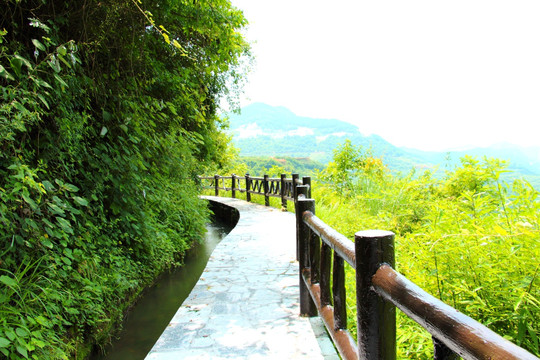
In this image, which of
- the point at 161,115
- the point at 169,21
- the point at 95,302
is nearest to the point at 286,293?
the point at 95,302

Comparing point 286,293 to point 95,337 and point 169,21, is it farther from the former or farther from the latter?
point 169,21

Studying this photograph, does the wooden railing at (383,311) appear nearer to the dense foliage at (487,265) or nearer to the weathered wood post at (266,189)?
the dense foliage at (487,265)

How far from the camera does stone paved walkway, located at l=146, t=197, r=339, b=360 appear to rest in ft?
8.26

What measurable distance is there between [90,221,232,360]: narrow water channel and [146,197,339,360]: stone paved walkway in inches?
21.9

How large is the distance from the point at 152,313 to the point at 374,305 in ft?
11.6

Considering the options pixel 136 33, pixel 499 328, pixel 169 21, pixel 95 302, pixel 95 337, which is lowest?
pixel 95 337

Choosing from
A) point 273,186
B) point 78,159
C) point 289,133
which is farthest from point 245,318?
point 289,133

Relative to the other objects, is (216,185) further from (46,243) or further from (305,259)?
(46,243)

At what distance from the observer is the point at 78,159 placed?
2910 mm

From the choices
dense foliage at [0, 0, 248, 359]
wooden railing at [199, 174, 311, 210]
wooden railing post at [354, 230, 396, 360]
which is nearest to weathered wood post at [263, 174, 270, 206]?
wooden railing at [199, 174, 311, 210]

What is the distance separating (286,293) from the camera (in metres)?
3.70

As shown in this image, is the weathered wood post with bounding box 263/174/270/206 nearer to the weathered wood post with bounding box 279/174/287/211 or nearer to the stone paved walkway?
the weathered wood post with bounding box 279/174/287/211

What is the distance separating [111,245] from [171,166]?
2.22 meters

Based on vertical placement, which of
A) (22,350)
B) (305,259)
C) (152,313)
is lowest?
(152,313)
